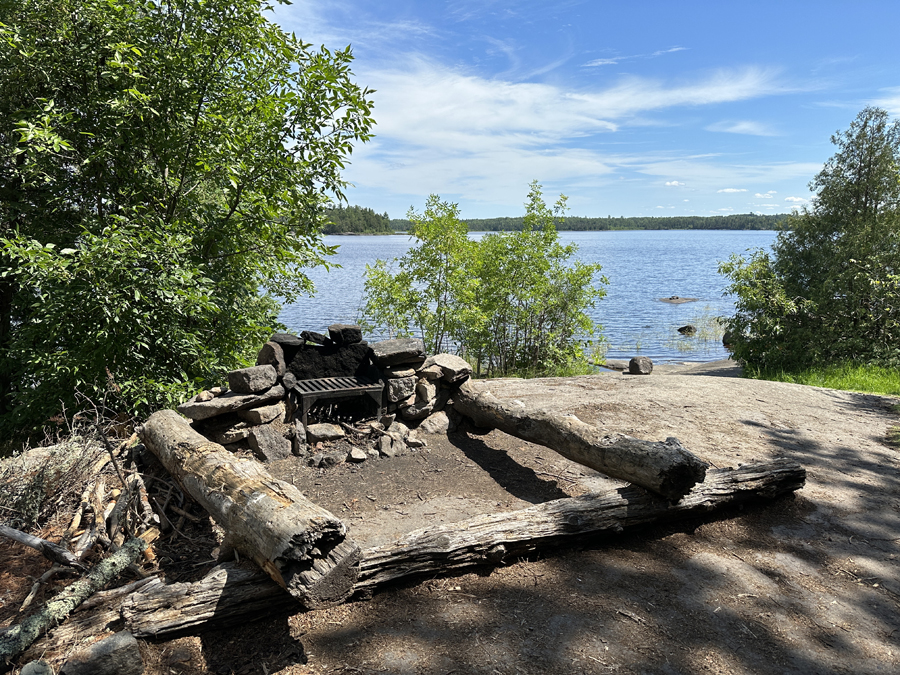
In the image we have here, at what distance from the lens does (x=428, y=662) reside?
2.57 meters

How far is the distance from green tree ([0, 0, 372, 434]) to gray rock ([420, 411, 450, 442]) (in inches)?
97.5

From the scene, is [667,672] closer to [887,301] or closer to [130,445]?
[130,445]

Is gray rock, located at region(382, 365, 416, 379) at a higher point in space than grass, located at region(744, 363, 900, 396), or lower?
higher

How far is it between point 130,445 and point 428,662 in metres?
4.03

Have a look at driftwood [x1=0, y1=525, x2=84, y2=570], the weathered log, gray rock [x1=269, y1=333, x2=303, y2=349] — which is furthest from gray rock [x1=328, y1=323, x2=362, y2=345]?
driftwood [x1=0, y1=525, x2=84, y2=570]

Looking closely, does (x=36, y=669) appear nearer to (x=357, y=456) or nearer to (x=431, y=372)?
(x=357, y=456)

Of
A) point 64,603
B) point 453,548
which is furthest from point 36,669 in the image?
point 453,548

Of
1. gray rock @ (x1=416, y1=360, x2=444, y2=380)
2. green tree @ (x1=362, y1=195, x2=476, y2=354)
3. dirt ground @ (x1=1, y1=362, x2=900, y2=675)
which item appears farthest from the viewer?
green tree @ (x1=362, y1=195, x2=476, y2=354)

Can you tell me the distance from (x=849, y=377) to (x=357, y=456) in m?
9.81

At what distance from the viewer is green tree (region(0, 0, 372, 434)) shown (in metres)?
5.40

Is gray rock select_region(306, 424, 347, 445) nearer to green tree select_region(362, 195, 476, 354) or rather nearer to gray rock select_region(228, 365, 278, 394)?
gray rock select_region(228, 365, 278, 394)

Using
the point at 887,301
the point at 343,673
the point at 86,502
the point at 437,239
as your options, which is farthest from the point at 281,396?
the point at 887,301

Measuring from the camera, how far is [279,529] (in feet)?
9.11

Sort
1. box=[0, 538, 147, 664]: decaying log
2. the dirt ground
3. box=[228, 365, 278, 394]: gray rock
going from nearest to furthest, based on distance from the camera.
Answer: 1. box=[0, 538, 147, 664]: decaying log
2. the dirt ground
3. box=[228, 365, 278, 394]: gray rock
